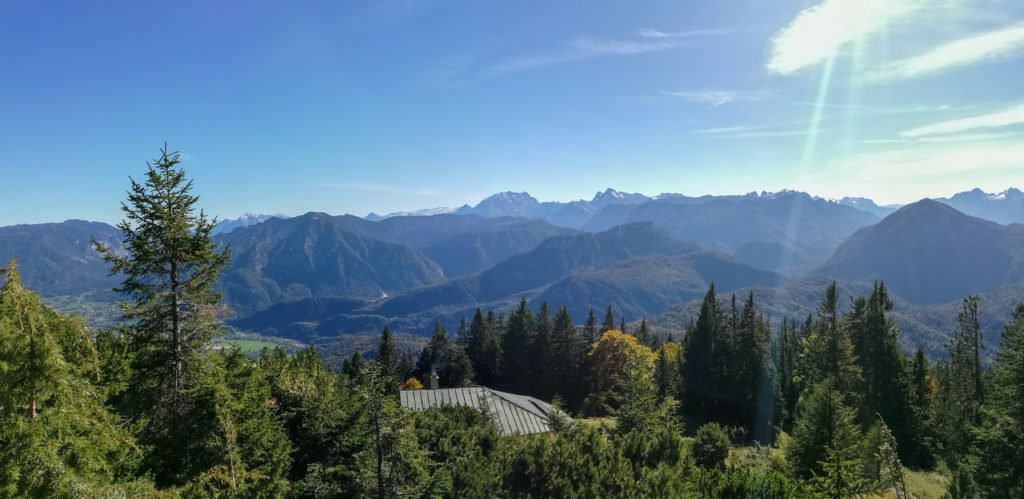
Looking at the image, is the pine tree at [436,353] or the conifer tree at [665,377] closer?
the conifer tree at [665,377]

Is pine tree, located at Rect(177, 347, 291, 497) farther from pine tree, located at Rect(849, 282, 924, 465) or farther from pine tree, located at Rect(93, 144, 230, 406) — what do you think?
pine tree, located at Rect(849, 282, 924, 465)

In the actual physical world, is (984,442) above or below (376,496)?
below

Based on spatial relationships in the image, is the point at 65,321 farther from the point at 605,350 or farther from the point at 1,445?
the point at 605,350

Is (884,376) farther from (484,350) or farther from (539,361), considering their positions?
(484,350)

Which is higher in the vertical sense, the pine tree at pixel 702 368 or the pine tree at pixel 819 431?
the pine tree at pixel 819 431

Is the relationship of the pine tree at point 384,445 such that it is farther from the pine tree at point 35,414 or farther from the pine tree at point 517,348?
the pine tree at point 517,348

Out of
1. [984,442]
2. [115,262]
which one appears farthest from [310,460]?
[984,442]

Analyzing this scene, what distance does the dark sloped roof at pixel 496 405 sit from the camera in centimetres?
3231

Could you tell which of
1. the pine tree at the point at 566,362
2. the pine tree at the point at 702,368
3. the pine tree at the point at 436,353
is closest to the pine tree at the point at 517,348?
the pine tree at the point at 566,362

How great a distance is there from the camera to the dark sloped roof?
3231 centimetres

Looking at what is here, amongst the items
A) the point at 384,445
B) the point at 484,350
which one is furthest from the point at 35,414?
the point at 484,350

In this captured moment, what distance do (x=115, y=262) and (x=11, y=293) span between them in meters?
9.07

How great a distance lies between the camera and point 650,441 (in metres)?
21.9

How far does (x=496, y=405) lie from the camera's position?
118 ft
